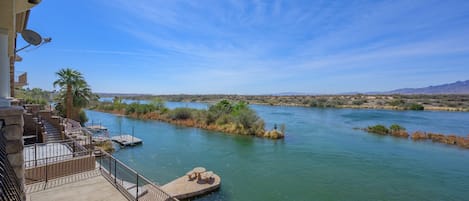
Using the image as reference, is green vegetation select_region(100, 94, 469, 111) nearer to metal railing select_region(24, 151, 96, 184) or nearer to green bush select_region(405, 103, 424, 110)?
green bush select_region(405, 103, 424, 110)

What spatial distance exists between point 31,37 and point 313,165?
1664 centimetres

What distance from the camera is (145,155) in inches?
780

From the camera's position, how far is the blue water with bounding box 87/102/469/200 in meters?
13.3

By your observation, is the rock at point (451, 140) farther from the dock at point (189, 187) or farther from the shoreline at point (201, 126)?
the dock at point (189, 187)

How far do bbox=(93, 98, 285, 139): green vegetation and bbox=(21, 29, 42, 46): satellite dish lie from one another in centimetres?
2273

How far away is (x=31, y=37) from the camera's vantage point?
672 cm

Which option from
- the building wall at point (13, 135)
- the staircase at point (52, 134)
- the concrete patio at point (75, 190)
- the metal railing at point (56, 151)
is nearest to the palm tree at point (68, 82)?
the staircase at point (52, 134)

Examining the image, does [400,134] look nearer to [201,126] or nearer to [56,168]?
[201,126]

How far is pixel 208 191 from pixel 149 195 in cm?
329

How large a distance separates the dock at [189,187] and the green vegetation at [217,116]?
14994 mm

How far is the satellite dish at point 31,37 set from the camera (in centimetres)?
661

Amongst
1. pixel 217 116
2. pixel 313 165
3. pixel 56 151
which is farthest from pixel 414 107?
pixel 56 151

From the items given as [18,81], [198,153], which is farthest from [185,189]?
[18,81]

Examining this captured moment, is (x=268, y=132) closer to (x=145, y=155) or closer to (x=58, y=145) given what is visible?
(x=145, y=155)
